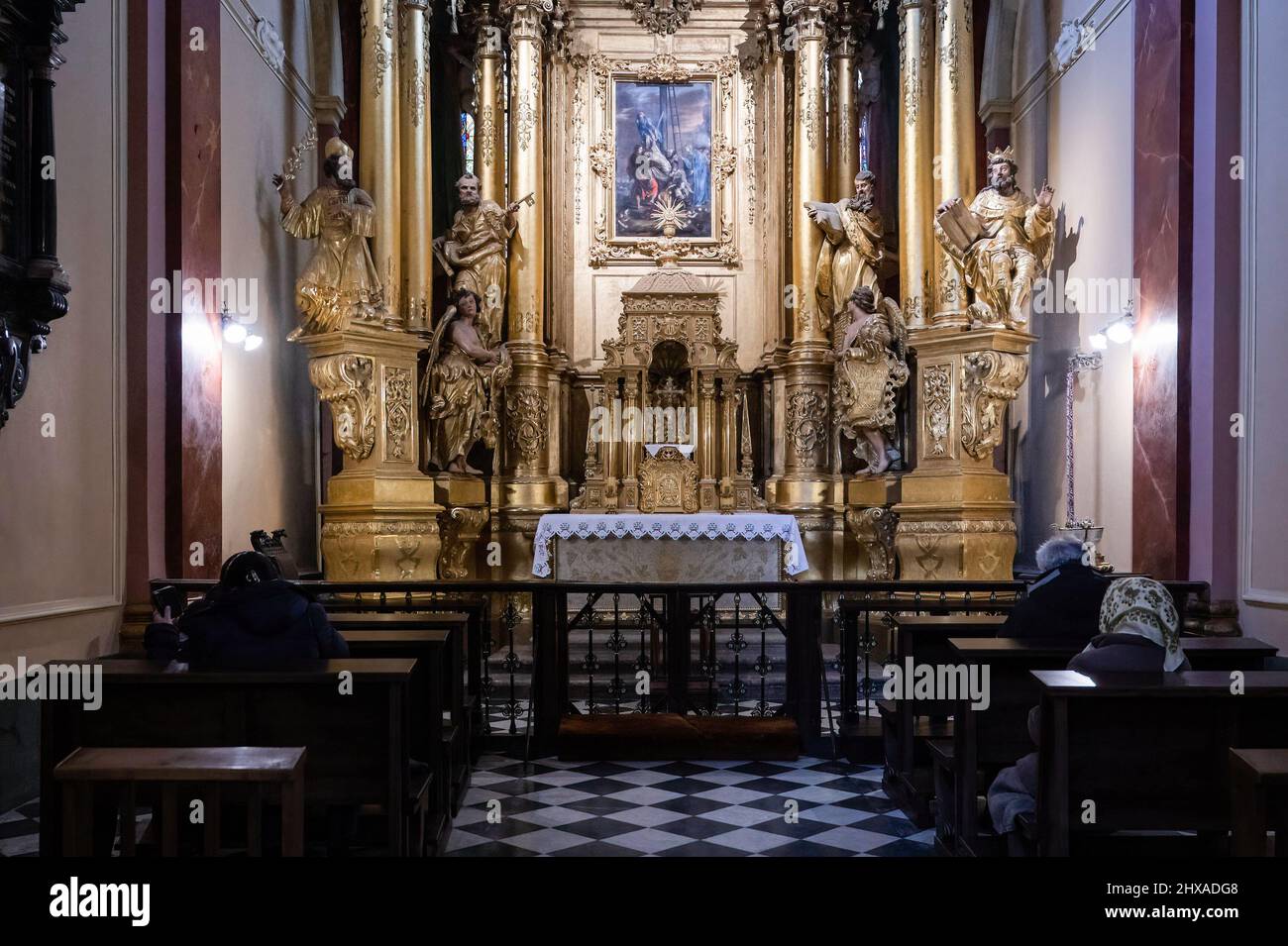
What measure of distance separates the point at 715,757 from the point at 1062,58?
23.0 ft

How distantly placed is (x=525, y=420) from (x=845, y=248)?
3.73 metres

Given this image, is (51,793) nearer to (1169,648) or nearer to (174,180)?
(1169,648)

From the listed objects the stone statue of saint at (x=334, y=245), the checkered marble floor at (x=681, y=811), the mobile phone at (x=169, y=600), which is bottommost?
the checkered marble floor at (x=681, y=811)

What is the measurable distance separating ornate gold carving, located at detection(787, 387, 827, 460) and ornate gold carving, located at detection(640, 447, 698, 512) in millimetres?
1178

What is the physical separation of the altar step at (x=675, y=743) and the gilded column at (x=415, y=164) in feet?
17.7

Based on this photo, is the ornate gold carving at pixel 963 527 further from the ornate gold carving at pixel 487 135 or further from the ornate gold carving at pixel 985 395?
the ornate gold carving at pixel 487 135

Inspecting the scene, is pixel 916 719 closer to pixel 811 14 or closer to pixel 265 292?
pixel 265 292

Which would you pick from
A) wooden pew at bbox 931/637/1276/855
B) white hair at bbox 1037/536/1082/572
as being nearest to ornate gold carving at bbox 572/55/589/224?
white hair at bbox 1037/536/1082/572

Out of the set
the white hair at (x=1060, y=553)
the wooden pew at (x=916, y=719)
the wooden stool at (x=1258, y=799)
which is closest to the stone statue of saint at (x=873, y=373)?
the wooden pew at (x=916, y=719)

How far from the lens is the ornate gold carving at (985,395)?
30.5 feet

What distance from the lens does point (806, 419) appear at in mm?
11406

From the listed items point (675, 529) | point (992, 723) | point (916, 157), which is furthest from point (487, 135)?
point (992, 723)

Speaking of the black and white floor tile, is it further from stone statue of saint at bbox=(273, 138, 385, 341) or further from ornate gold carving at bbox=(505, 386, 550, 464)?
ornate gold carving at bbox=(505, 386, 550, 464)
